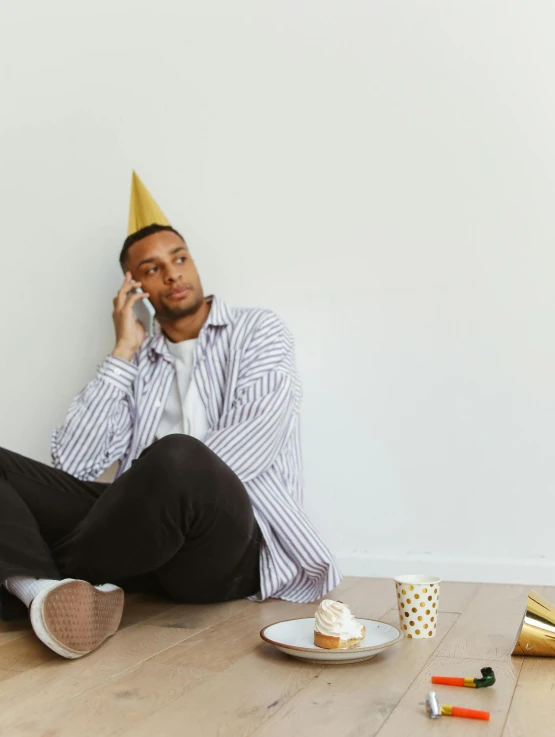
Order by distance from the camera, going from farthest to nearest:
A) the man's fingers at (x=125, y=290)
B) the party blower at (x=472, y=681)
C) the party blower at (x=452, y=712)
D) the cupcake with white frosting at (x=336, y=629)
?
the man's fingers at (x=125, y=290) < the cupcake with white frosting at (x=336, y=629) < the party blower at (x=472, y=681) < the party blower at (x=452, y=712)

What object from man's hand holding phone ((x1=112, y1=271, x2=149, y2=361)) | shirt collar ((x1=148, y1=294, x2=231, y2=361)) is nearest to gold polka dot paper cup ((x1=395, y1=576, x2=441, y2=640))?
shirt collar ((x1=148, y1=294, x2=231, y2=361))

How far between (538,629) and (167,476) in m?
0.63

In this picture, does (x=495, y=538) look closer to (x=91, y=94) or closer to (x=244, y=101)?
(x=244, y=101)

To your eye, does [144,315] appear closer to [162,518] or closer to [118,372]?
[118,372]

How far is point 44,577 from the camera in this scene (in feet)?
3.95

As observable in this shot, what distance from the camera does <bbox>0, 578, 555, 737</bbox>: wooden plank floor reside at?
2.82 ft

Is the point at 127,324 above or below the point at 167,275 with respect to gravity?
below

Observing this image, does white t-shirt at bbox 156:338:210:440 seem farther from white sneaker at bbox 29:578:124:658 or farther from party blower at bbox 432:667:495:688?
party blower at bbox 432:667:495:688

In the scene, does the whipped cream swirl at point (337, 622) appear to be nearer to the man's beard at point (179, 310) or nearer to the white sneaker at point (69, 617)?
the white sneaker at point (69, 617)

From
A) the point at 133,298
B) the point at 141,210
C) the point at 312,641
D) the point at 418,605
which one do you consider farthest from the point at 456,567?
the point at 141,210

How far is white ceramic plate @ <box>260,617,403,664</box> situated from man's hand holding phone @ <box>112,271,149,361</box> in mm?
858

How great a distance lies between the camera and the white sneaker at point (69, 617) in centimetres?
109

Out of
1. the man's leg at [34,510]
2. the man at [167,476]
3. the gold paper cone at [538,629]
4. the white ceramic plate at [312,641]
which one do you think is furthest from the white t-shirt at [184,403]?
the gold paper cone at [538,629]

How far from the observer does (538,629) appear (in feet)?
3.52
